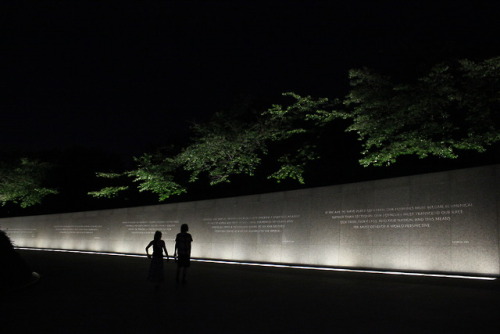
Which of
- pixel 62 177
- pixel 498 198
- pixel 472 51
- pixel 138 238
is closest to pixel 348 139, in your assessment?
pixel 472 51

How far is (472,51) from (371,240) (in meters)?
8.05

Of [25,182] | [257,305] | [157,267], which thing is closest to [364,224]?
[257,305]

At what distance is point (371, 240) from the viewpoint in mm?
12844

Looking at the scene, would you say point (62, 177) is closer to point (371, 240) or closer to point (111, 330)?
point (371, 240)

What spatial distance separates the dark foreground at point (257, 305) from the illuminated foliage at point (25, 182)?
24.0 m

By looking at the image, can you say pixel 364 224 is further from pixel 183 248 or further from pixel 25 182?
pixel 25 182

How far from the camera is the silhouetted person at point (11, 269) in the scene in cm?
925

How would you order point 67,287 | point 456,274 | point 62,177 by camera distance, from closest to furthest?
1. point 67,287
2. point 456,274
3. point 62,177

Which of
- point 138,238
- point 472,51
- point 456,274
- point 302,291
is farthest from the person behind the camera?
point 138,238

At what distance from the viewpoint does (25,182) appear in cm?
3216

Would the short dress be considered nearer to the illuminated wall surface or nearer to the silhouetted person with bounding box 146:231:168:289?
the silhouetted person with bounding box 146:231:168:289

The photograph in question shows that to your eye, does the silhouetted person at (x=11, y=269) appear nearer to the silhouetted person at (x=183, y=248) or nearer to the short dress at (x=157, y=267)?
the short dress at (x=157, y=267)

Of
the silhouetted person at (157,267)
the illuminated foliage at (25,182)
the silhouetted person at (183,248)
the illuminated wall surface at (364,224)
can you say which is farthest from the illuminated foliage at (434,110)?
the illuminated foliage at (25,182)

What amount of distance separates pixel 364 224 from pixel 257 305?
6801 mm
